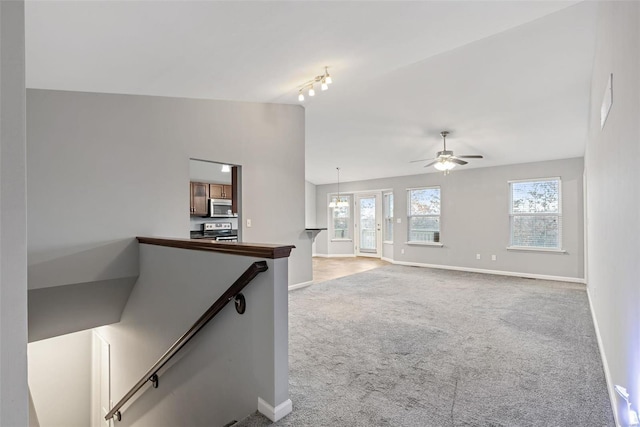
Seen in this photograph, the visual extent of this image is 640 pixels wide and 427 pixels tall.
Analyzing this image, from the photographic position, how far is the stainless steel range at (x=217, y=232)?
272 inches

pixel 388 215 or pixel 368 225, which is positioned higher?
pixel 388 215

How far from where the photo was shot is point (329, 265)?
8.32 metres

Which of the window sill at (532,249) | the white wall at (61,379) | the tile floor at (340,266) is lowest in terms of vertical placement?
the white wall at (61,379)

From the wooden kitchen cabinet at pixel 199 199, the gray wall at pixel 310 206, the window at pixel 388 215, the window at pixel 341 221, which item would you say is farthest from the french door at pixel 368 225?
the wooden kitchen cabinet at pixel 199 199

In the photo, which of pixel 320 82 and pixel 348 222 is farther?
pixel 348 222

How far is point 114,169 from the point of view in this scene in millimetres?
3488

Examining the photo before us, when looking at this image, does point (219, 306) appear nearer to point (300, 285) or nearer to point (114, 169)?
point (114, 169)

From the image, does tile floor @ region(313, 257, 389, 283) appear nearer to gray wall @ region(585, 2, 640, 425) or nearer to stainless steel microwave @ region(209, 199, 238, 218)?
stainless steel microwave @ region(209, 199, 238, 218)

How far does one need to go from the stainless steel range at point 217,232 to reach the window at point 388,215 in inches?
167

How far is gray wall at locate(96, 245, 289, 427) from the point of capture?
1.96 meters

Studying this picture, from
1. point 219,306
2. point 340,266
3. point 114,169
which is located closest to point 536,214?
point 340,266

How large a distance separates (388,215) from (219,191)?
4.61m

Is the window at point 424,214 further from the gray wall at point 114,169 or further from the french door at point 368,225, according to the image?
the gray wall at point 114,169

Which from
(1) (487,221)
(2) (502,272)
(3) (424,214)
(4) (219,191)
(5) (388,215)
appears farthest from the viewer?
(5) (388,215)
